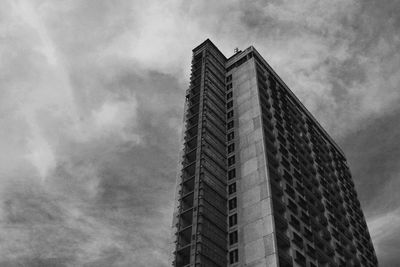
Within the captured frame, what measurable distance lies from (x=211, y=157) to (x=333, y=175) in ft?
127

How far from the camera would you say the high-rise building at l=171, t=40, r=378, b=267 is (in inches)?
2234

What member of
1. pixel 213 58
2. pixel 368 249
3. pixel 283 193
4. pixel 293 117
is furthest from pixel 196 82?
pixel 368 249

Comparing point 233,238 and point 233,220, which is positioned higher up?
point 233,220

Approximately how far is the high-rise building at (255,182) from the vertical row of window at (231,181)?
19 centimetres

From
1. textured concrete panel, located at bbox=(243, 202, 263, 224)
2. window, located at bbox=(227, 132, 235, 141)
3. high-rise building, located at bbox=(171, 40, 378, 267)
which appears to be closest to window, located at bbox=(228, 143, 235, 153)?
high-rise building, located at bbox=(171, 40, 378, 267)

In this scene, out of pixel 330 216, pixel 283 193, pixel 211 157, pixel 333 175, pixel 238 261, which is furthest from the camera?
pixel 333 175

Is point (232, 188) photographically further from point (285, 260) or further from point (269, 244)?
point (285, 260)

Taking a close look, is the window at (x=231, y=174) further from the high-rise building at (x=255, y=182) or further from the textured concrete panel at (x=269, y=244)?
the textured concrete panel at (x=269, y=244)

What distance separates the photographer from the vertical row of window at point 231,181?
188ft

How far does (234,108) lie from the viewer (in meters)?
79.9

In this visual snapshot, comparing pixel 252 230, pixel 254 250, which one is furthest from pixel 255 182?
pixel 254 250

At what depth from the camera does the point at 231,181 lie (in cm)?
6675

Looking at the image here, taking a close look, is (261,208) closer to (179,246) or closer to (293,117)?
(179,246)

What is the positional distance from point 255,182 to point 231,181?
205 inches
